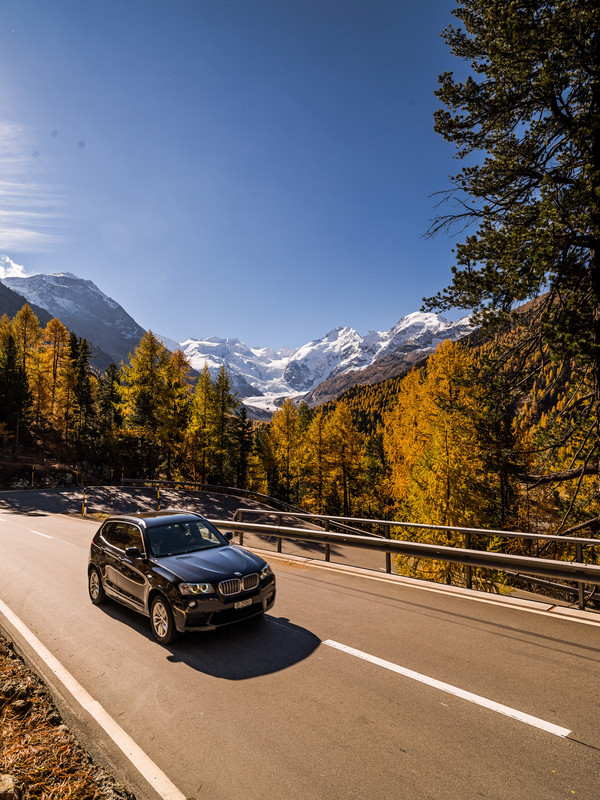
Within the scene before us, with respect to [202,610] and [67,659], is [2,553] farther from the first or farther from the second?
[202,610]

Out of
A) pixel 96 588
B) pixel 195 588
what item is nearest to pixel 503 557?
pixel 195 588

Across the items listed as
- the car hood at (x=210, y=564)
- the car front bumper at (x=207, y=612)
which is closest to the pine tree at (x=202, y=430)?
the car hood at (x=210, y=564)

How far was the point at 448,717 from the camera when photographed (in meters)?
4.11

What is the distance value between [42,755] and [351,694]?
2.90 meters

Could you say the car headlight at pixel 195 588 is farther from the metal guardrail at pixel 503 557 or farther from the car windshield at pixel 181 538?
the metal guardrail at pixel 503 557

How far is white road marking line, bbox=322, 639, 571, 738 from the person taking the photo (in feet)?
12.9

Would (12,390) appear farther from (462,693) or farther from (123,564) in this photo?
(462,693)

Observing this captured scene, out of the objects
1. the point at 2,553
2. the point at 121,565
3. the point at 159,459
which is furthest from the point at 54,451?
the point at 121,565

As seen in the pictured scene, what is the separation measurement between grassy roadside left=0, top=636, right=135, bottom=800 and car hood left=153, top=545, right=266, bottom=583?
2.02m

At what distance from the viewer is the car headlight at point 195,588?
5.98 meters

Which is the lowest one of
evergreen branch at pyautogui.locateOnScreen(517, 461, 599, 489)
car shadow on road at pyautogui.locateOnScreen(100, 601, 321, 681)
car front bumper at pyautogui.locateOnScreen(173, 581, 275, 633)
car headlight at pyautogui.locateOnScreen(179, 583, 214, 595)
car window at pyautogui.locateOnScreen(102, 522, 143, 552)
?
car shadow on road at pyautogui.locateOnScreen(100, 601, 321, 681)

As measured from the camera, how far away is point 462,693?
14.9 feet

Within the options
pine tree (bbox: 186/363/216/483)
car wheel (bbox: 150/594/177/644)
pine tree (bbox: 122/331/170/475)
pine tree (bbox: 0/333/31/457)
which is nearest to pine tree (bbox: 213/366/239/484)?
pine tree (bbox: 186/363/216/483)

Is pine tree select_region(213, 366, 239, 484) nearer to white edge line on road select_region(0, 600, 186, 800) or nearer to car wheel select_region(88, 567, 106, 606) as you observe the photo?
car wheel select_region(88, 567, 106, 606)
